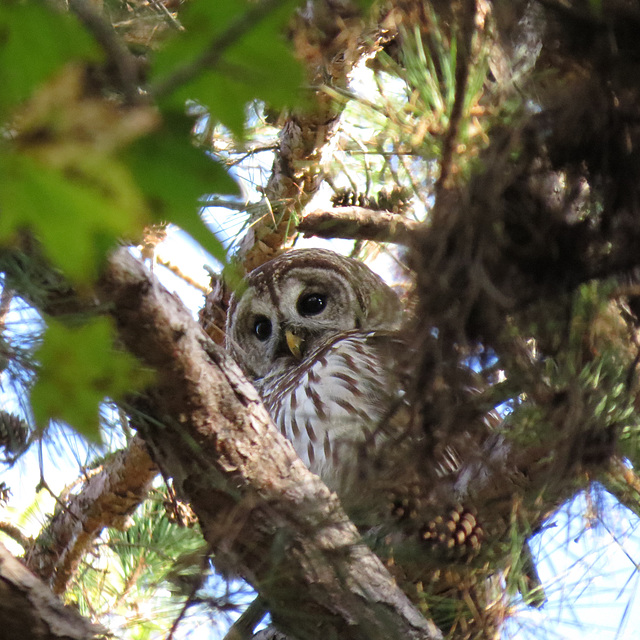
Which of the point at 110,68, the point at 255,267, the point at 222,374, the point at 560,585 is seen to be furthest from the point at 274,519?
the point at 255,267

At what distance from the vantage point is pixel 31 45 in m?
0.72

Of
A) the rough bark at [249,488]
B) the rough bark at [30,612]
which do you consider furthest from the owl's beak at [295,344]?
the rough bark at [30,612]

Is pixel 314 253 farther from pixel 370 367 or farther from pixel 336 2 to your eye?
pixel 336 2

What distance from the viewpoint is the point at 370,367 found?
3.70m

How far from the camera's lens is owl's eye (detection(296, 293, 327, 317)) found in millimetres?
4637

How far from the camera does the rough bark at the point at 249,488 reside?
198 cm

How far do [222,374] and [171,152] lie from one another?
1.39 m

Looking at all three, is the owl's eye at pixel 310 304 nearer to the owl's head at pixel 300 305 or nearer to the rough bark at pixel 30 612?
the owl's head at pixel 300 305

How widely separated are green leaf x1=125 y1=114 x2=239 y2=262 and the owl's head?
3710 millimetres

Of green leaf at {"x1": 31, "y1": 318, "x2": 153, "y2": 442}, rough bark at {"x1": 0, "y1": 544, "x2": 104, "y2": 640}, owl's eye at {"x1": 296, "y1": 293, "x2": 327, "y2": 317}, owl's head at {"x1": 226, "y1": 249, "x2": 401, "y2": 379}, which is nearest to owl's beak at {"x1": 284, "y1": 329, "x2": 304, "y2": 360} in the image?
owl's head at {"x1": 226, "y1": 249, "x2": 401, "y2": 379}

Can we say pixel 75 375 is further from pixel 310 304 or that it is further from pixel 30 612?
pixel 310 304

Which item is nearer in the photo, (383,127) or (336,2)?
(336,2)

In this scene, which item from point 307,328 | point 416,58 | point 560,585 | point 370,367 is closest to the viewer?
point 416,58

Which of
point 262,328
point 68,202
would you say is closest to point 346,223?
point 262,328
